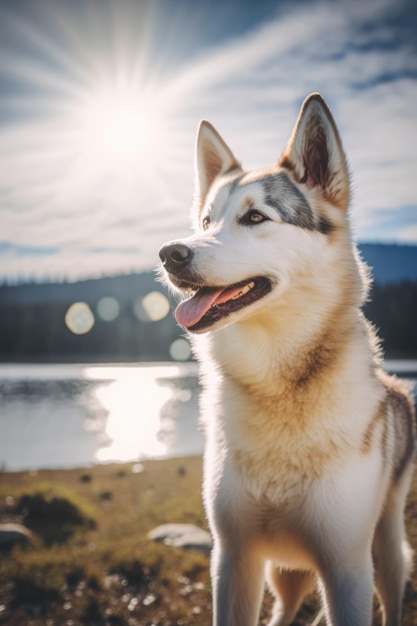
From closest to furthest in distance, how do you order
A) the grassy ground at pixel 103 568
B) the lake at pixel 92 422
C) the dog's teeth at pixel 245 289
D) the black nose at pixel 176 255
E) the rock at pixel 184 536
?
the black nose at pixel 176 255, the dog's teeth at pixel 245 289, the grassy ground at pixel 103 568, the rock at pixel 184 536, the lake at pixel 92 422

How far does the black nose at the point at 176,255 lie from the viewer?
2.52 meters

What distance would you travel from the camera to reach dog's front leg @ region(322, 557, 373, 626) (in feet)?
8.28

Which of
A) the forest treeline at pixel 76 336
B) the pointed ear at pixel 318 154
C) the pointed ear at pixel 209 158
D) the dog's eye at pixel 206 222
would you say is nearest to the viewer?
the pointed ear at pixel 318 154

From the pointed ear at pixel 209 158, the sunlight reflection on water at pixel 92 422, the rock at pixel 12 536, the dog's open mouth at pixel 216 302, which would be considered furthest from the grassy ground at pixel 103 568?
the sunlight reflection on water at pixel 92 422

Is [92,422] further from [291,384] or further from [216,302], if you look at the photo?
[216,302]

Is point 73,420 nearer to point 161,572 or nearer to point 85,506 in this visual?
point 85,506

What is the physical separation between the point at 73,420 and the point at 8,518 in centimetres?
3227

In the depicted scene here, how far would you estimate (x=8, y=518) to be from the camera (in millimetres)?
8695

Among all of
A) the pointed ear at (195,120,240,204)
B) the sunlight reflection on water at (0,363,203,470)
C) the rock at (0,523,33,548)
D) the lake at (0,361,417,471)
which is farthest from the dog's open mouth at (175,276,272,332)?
the sunlight reflection on water at (0,363,203,470)

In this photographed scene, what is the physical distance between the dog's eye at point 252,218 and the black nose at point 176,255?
0.50m

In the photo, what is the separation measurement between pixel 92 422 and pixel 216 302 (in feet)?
129

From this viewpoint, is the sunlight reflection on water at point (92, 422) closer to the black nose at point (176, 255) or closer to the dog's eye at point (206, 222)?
the dog's eye at point (206, 222)

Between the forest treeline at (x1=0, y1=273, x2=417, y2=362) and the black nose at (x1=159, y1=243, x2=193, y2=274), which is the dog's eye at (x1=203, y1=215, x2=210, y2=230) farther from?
the forest treeline at (x1=0, y1=273, x2=417, y2=362)

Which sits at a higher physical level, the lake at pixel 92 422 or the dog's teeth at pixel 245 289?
the dog's teeth at pixel 245 289
